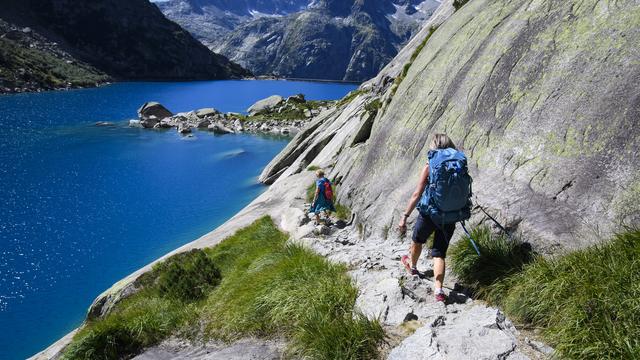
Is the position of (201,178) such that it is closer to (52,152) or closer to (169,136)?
(52,152)

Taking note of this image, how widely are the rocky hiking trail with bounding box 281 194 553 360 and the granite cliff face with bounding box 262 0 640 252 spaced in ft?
7.18

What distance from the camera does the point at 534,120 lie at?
10.5m

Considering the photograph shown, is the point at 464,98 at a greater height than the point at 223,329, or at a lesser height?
greater

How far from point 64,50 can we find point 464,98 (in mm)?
223069

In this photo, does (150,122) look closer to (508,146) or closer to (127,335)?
(127,335)

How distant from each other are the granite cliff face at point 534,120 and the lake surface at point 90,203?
63.3ft

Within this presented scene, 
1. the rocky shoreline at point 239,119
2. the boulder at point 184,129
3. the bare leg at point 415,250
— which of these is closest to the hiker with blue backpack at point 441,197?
the bare leg at point 415,250

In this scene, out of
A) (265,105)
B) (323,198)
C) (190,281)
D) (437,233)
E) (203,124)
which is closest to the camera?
(437,233)

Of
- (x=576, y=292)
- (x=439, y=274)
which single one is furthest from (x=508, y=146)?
(x=576, y=292)

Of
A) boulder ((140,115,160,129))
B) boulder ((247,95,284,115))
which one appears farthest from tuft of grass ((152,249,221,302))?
boulder ((247,95,284,115))

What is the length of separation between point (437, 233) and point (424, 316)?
1613 mm

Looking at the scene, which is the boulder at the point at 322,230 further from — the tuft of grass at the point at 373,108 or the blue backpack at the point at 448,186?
the tuft of grass at the point at 373,108

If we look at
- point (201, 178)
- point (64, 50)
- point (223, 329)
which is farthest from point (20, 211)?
point (64, 50)

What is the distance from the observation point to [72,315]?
23.4 m
